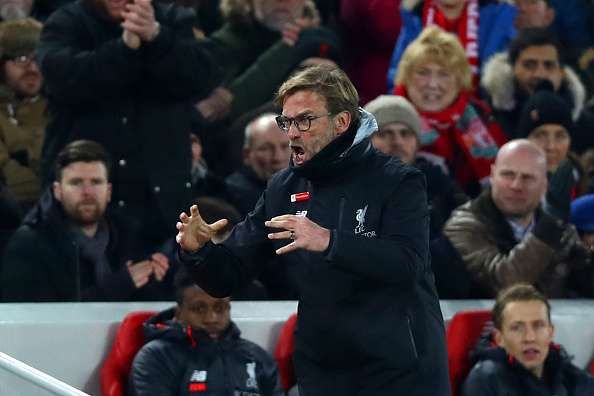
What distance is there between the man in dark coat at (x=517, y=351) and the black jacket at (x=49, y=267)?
1771 mm

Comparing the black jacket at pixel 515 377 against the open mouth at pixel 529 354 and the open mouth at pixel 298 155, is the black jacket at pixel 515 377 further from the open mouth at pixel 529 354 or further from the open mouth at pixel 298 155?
the open mouth at pixel 298 155

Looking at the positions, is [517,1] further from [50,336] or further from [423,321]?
[423,321]

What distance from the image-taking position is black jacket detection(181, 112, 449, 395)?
17.3 ft

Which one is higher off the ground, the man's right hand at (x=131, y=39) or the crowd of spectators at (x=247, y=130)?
the man's right hand at (x=131, y=39)

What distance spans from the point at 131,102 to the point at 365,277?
3.40m

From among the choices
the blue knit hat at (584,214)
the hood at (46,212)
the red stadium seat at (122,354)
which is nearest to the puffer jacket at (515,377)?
the blue knit hat at (584,214)

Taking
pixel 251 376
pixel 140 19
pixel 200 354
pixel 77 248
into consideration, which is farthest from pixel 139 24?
pixel 251 376

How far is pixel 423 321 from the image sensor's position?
17.5 ft

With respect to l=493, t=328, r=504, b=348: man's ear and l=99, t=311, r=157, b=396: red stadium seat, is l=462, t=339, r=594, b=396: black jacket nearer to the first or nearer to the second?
l=493, t=328, r=504, b=348: man's ear

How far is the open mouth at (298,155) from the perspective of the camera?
532cm

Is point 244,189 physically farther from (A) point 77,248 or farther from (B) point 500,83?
(B) point 500,83

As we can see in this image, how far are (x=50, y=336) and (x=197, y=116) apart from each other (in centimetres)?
258

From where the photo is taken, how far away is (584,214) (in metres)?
8.96

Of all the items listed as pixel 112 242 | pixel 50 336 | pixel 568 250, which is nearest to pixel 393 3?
pixel 568 250
